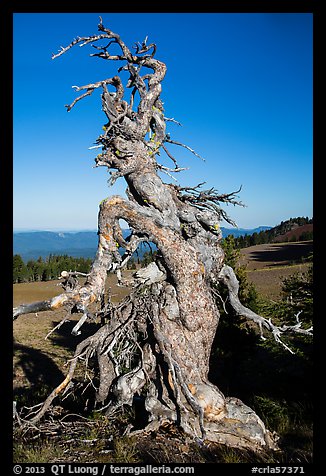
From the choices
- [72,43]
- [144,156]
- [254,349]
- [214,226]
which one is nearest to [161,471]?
[214,226]

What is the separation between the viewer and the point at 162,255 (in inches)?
297

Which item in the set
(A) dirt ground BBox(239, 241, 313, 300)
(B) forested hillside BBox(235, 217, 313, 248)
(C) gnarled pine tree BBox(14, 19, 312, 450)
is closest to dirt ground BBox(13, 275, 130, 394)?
(C) gnarled pine tree BBox(14, 19, 312, 450)

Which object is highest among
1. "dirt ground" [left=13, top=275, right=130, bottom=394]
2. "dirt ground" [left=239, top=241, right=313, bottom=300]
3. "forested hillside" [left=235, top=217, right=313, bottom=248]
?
"forested hillside" [left=235, top=217, right=313, bottom=248]

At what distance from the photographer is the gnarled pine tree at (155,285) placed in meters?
7.09

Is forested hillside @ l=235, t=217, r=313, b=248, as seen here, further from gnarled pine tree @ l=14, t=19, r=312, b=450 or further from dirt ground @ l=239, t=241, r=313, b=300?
gnarled pine tree @ l=14, t=19, r=312, b=450

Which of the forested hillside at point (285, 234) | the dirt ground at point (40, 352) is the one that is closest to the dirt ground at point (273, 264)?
the forested hillside at point (285, 234)

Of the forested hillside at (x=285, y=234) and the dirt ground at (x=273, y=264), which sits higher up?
the forested hillside at (x=285, y=234)

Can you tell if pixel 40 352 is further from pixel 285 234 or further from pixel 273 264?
pixel 285 234

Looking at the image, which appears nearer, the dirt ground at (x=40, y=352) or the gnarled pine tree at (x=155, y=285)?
the gnarled pine tree at (x=155, y=285)

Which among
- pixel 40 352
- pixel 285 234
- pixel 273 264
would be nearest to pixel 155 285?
pixel 40 352

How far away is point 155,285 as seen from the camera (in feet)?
25.4

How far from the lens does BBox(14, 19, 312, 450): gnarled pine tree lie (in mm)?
7094

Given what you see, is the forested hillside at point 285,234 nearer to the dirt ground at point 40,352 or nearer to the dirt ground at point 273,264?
the dirt ground at point 273,264

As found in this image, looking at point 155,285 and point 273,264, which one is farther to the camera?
point 273,264
